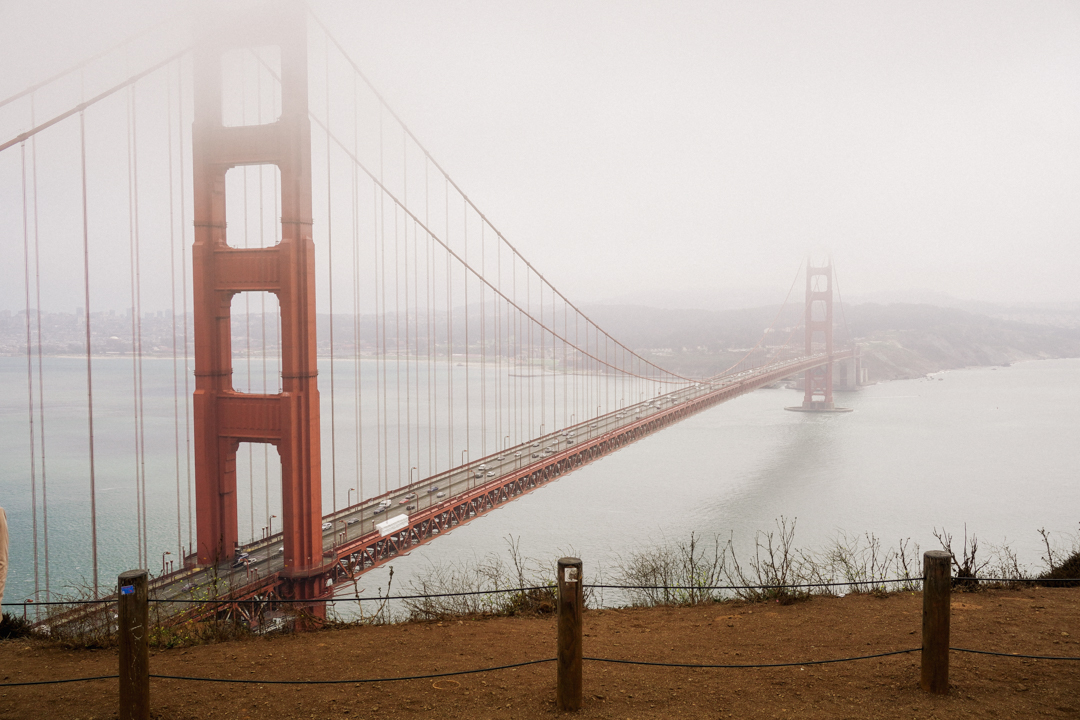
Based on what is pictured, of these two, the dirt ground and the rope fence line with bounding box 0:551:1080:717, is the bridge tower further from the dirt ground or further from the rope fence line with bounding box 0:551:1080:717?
the rope fence line with bounding box 0:551:1080:717

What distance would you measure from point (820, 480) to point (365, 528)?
18106 millimetres

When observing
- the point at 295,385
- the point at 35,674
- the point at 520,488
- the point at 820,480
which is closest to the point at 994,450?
the point at 820,480

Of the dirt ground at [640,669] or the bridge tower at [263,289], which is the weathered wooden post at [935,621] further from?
the bridge tower at [263,289]

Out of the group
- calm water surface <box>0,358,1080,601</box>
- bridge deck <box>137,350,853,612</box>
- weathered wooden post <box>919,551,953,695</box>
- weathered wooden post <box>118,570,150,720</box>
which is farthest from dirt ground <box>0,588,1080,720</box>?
calm water surface <box>0,358,1080,601</box>

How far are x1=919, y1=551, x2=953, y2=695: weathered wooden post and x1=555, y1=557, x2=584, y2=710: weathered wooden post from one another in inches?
50.8

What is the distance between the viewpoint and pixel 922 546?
15.6m

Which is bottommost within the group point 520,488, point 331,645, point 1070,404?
point 1070,404

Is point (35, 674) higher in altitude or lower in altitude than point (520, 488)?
higher

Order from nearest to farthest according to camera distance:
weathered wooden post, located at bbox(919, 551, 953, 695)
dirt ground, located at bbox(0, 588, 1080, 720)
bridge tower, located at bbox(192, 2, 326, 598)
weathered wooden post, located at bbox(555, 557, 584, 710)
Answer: weathered wooden post, located at bbox(555, 557, 584, 710) < weathered wooden post, located at bbox(919, 551, 953, 695) < dirt ground, located at bbox(0, 588, 1080, 720) < bridge tower, located at bbox(192, 2, 326, 598)

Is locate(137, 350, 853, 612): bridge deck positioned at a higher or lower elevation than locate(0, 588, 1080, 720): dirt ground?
lower

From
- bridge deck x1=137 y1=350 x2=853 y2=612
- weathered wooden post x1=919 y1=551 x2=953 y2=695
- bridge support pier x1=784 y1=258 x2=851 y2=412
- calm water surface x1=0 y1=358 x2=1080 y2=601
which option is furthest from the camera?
bridge support pier x1=784 y1=258 x2=851 y2=412

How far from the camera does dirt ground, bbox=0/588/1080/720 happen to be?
2.84m

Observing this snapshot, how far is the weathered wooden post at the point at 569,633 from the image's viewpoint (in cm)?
255

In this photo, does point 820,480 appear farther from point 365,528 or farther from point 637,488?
point 365,528
